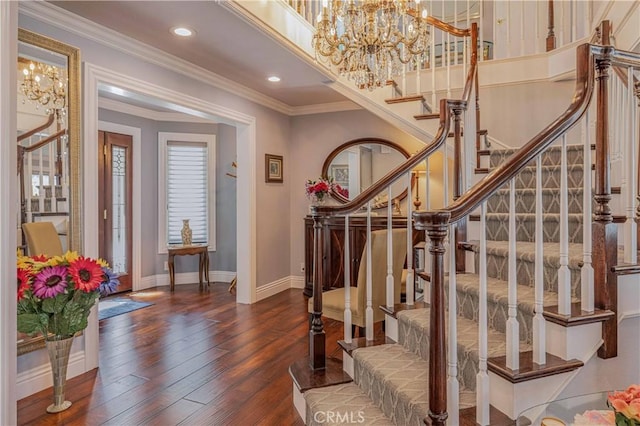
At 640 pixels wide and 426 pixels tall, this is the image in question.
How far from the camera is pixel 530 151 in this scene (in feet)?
5.01

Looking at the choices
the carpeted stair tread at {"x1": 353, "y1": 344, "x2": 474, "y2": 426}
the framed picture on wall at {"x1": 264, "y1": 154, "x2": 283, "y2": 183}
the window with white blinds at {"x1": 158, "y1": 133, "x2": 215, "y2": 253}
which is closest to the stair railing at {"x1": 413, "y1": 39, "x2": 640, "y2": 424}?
the carpeted stair tread at {"x1": 353, "y1": 344, "x2": 474, "y2": 426}

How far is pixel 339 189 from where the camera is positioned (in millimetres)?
5184

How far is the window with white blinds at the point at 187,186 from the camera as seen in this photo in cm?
588

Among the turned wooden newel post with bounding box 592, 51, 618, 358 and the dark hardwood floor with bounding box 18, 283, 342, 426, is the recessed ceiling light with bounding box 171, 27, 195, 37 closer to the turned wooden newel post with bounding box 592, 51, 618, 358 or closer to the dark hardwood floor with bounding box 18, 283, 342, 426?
the dark hardwood floor with bounding box 18, 283, 342, 426

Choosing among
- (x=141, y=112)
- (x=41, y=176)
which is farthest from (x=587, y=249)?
(x=141, y=112)

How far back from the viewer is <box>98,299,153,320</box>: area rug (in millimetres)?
4316

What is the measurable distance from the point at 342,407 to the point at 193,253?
4.12 metres

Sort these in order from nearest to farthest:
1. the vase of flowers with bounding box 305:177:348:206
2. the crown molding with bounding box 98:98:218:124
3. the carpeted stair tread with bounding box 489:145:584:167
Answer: the carpeted stair tread with bounding box 489:145:584:167 < the vase of flowers with bounding box 305:177:348:206 < the crown molding with bounding box 98:98:218:124

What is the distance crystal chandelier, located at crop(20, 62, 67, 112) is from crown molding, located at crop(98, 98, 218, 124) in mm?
2482

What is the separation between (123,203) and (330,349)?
391 centimetres

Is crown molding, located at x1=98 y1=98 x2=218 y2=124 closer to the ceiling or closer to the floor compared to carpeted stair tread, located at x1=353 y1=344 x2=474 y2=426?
closer to the ceiling

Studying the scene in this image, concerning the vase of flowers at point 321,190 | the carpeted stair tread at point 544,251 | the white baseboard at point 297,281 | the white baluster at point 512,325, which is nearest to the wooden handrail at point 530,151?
the white baluster at point 512,325

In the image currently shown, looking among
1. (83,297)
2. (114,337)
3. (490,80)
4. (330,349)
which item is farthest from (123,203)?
(490,80)

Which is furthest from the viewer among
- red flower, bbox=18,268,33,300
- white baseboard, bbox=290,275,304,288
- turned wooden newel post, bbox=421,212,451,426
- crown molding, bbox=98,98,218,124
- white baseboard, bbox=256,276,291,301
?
white baseboard, bbox=290,275,304,288
